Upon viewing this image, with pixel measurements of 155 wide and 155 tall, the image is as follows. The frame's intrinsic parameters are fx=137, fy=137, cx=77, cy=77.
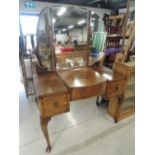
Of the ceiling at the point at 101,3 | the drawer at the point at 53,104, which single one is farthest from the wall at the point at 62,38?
the ceiling at the point at 101,3

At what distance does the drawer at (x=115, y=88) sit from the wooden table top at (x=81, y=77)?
0.43 feet

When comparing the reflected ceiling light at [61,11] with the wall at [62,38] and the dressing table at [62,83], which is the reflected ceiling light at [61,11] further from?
the wall at [62,38]

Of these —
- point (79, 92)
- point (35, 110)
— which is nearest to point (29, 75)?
point (35, 110)

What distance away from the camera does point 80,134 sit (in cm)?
177

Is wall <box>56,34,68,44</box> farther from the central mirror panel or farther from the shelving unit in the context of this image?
the shelving unit

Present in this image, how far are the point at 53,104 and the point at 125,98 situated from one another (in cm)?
119

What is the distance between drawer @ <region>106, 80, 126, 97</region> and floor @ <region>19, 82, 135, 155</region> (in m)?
0.53

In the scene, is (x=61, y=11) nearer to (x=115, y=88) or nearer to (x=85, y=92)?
(x=85, y=92)

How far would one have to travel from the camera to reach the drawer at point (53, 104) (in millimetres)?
1276

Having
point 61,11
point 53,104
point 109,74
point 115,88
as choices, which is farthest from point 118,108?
point 61,11

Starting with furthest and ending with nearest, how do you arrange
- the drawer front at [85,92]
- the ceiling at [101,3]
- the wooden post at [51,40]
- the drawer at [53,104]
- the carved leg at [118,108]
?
the ceiling at [101,3] → the carved leg at [118,108] → the wooden post at [51,40] → the drawer front at [85,92] → the drawer at [53,104]
